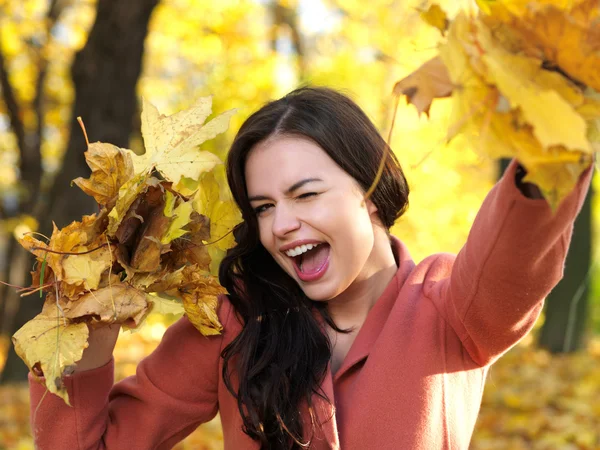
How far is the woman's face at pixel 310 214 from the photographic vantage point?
5.88ft

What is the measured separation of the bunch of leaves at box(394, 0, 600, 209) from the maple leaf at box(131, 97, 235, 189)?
21.4 inches

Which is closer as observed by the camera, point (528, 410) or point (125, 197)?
point (125, 197)

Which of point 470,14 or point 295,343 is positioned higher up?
point 470,14

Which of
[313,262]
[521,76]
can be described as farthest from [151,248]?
[521,76]

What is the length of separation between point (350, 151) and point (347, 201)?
5.8 inches

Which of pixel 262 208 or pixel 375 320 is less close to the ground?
pixel 262 208

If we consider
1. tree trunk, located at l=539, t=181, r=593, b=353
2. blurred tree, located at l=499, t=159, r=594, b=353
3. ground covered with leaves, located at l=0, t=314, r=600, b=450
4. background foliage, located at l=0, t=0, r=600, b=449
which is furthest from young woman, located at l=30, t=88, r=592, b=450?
tree trunk, located at l=539, t=181, r=593, b=353

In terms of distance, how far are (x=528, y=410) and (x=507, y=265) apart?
4143 mm

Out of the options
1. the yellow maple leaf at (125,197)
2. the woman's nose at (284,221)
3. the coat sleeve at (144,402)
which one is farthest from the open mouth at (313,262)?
the yellow maple leaf at (125,197)

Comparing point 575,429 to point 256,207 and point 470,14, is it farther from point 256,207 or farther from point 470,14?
point 470,14

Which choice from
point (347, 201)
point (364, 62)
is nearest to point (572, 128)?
point (347, 201)

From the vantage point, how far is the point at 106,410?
1.79 m

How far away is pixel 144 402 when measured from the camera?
1.84 meters

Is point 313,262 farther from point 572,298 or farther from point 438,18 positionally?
point 572,298
